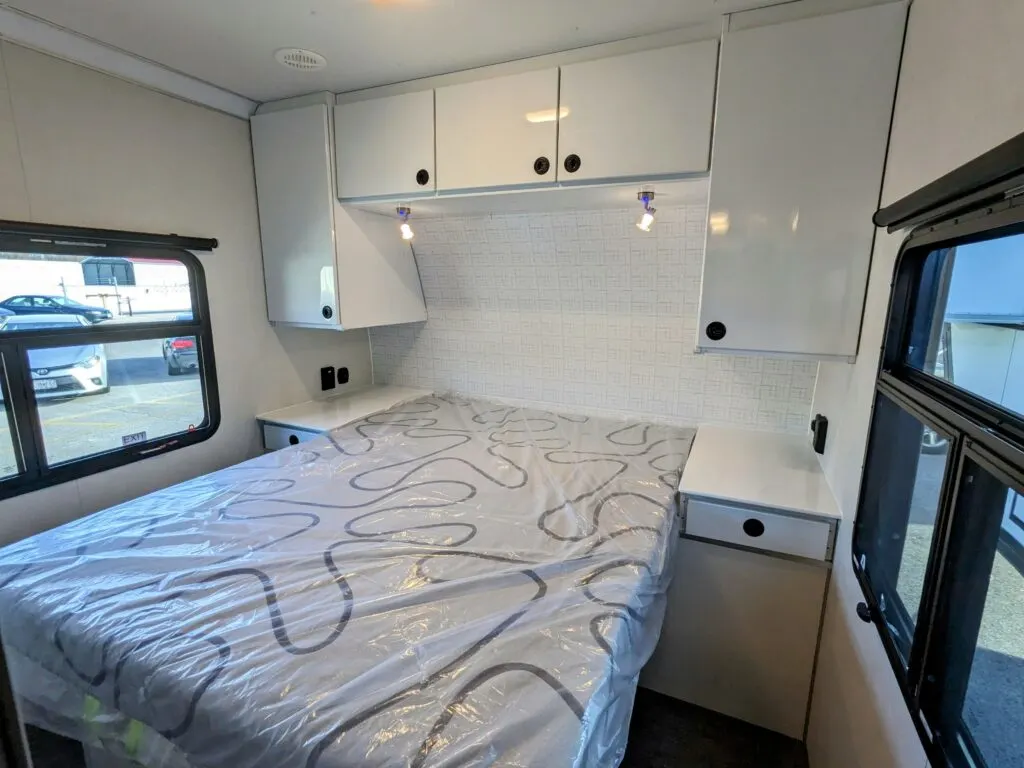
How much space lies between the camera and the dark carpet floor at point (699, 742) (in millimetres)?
1541

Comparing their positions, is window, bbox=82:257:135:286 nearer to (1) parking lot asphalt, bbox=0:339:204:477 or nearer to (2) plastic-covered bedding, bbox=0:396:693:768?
(1) parking lot asphalt, bbox=0:339:204:477

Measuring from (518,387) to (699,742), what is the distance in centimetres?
168

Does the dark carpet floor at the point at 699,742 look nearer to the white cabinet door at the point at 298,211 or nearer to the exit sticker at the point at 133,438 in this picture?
the white cabinet door at the point at 298,211

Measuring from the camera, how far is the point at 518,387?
2.62 meters

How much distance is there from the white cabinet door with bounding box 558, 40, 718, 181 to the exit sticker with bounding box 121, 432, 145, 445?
6.45 feet

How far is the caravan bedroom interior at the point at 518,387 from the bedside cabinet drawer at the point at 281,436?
0.04m

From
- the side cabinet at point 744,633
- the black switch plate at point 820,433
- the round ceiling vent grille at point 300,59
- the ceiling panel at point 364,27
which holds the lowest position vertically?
the side cabinet at point 744,633

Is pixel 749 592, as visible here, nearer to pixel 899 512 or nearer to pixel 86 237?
pixel 899 512

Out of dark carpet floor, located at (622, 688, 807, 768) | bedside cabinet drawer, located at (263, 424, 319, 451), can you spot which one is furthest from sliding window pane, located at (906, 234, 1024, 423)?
bedside cabinet drawer, located at (263, 424, 319, 451)

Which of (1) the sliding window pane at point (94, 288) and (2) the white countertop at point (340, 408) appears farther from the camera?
(2) the white countertop at point (340, 408)

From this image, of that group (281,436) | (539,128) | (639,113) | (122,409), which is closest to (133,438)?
(122,409)

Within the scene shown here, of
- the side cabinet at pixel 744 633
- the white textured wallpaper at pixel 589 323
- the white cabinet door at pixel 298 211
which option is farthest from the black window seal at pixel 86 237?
the side cabinet at pixel 744 633

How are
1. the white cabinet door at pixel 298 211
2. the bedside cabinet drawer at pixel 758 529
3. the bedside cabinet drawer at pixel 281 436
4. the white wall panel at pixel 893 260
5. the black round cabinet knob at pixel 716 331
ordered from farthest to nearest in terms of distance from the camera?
the bedside cabinet drawer at pixel 281 436 < the white cabinet door at pixel 298 211 < the black round cabinet knob at pixel 716 331 < the bedside cabinet drawer at pixel 758 529 < the white wall panel at pixel 893 260

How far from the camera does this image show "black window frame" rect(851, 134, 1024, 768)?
0.59m
